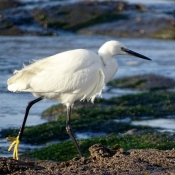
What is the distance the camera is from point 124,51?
28.3ft

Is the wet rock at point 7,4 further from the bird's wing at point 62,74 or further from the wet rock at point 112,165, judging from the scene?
the wet rock at point 112,165

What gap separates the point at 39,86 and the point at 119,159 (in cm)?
182

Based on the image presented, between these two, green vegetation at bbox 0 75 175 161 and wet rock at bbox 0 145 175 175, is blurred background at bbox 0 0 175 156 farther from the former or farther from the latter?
wet rock at bbox 0 145 175 175

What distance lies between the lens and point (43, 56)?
66.2ft

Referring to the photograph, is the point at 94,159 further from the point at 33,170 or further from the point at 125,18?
the point at 125,18

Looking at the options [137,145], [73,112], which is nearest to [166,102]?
[73,112]

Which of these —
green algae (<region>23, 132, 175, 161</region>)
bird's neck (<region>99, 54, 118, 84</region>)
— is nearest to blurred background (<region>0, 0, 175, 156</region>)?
green algae (<region>23, 132, 175, 161</region>)

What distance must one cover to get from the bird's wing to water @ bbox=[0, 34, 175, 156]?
93.8 inches

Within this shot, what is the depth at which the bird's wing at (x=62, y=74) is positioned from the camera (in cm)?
795

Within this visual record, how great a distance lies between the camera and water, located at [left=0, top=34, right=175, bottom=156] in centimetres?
1304

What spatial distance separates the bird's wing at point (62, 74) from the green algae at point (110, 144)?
5.28 feet

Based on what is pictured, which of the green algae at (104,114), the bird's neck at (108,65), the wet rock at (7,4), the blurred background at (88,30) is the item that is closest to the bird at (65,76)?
the bird's neck at (108,65)

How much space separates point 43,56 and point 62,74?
12261mm

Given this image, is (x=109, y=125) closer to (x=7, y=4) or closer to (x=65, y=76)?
(x=65, y=76)
